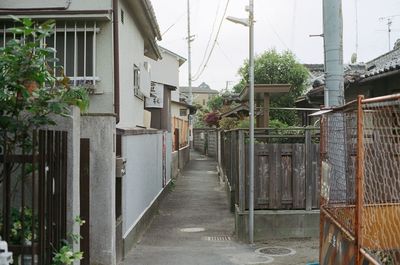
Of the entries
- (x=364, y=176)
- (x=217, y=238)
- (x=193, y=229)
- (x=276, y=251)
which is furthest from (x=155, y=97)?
(x=364, y=176)

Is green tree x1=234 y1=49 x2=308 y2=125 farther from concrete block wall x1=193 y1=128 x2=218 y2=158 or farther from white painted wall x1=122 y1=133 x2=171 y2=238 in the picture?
concrete block wall x1=193 y1=128 x2=218 y2=158

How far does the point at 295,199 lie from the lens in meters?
9.23

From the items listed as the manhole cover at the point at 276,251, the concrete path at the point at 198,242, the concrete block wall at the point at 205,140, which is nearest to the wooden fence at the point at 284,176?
the concrete path at the point at 198,242

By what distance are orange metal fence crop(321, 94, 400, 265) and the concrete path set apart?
8.04 feet

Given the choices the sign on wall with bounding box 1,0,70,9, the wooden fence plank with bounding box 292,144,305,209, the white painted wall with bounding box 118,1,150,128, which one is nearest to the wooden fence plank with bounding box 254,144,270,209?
the wooden fence plank with bounding box 292,144,305,209

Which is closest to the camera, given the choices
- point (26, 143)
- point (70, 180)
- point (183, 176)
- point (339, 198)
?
point (26, 143)

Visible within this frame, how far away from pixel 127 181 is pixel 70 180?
10.2 feet

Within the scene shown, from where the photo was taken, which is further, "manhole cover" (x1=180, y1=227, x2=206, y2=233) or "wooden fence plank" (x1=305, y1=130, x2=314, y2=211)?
"manhole cover" (x1=180, y1=227, x2=206, y2=233)

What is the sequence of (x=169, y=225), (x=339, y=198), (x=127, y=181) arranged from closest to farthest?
(x=339, y=198) < (x=127, y=181) < (x=169, y=225)

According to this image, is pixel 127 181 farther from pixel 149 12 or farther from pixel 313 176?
pixel 149 12

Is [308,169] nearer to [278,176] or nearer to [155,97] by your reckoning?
[278,176]

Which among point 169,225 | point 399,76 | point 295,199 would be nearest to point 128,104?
point 169,225

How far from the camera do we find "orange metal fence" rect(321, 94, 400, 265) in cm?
410

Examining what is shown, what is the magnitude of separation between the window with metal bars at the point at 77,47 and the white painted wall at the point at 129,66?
1248 millimetres
